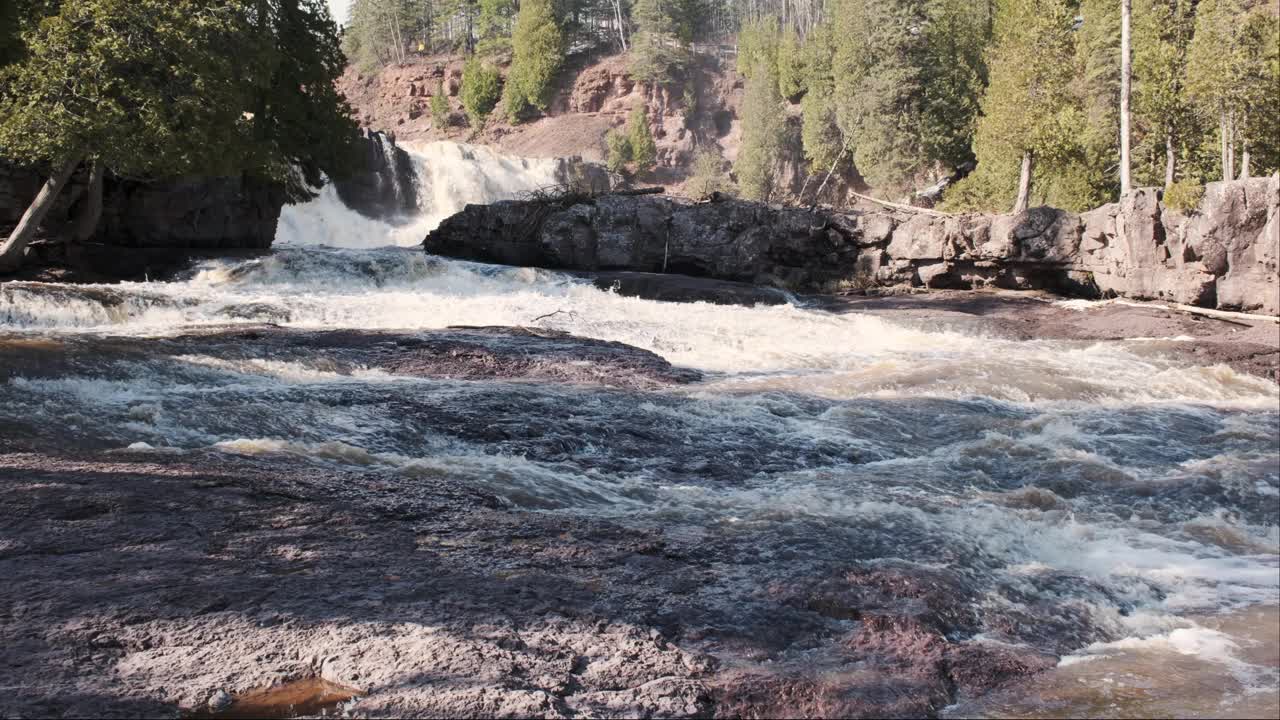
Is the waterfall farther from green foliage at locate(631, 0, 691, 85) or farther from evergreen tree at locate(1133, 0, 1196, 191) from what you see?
green foliage at locate(631, 0, 691, 85)

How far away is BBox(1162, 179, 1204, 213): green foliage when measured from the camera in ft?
59.0

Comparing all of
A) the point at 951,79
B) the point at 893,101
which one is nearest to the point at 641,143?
the point at 893,101

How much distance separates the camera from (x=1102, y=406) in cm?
1023

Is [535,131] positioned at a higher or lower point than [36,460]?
higher

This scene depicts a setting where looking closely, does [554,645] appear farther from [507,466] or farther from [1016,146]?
[1016,146]

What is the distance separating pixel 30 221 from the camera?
16531 millimetres

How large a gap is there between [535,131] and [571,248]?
4493cm

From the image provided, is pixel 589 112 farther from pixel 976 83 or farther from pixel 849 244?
A: pixel 849 244

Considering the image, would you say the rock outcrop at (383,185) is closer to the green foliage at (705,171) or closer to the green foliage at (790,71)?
the green foliage at (705,171)

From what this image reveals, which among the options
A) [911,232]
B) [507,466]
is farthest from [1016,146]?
[507,466]

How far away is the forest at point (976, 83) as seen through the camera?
23.5 meters

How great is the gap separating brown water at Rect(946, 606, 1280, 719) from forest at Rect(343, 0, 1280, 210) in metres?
16.9

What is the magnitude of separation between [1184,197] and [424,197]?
98.7ft

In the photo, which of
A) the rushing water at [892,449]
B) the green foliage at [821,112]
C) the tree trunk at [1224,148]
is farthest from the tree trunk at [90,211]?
the green foliage at [821,112]
